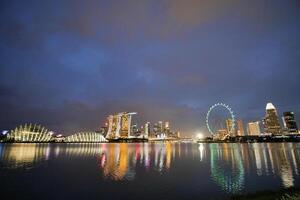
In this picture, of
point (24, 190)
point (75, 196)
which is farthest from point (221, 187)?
point (24, 190)

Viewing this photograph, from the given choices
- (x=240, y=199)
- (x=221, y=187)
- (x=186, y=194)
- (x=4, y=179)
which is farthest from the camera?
(x=4, y=179)

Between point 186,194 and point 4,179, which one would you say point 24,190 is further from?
point 186,194

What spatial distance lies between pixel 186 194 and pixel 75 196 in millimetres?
14176

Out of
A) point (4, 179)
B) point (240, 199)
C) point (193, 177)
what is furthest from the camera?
point (193, 177)

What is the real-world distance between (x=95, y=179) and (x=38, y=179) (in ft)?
32.1

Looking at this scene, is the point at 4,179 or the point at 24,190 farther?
the point at 4,179

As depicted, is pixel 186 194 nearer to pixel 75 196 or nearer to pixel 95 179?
pixel 75 196

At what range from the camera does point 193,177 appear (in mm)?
38344

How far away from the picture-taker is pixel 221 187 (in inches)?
1216

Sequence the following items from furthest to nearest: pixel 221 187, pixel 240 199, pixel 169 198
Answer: pixel 221 187, pixel 169 198, pixel 240 199

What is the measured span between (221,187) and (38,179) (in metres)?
30.1

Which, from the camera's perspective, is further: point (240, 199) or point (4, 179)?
point (4, 179)

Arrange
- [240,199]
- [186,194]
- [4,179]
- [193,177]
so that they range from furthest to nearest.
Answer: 1. [193,177]
2. [4,179]
3. [186,194]
4. [240,199]

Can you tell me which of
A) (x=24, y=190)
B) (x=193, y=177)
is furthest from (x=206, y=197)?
(x=24, y=190)
